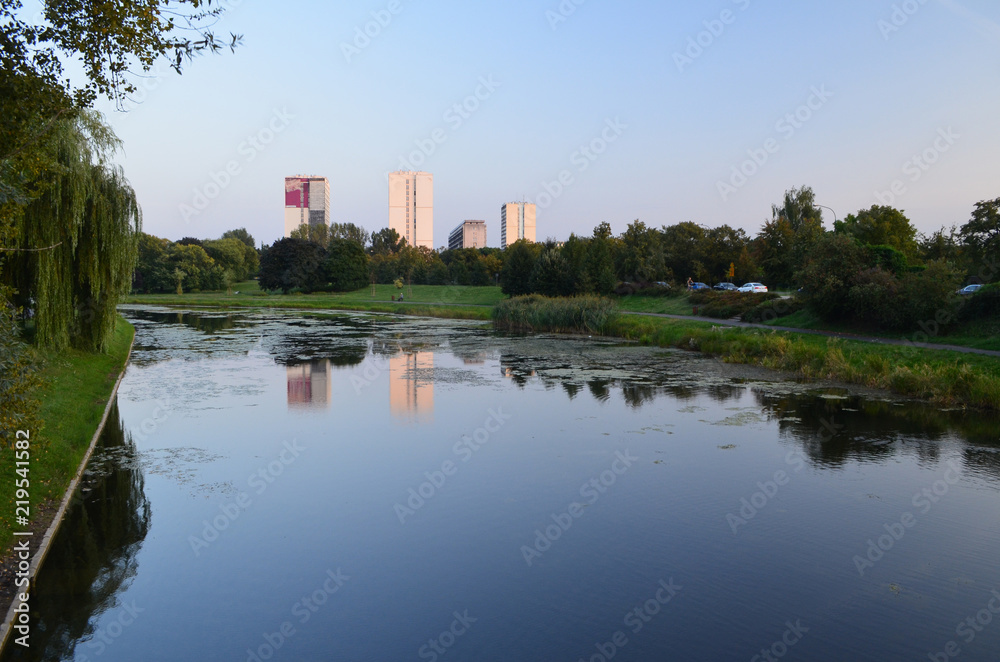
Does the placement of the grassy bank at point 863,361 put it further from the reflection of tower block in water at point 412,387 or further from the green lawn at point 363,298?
the green lawn at point 363,298

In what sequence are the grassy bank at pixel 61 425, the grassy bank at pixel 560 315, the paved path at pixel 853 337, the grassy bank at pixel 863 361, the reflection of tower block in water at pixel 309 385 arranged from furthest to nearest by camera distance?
the grassy bank at pixel 560 315, the paved path at pixel 853 337, the reflection of tower block in water at pixel 309 385, the grassy bank at pixel 863 361, the grassy bank at pixel 61 425

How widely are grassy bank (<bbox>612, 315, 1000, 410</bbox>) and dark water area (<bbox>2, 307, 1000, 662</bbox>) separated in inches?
37.6

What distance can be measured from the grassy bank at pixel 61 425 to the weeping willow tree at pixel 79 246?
0.96 meters

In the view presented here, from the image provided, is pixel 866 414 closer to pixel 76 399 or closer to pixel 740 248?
pixel 76 399

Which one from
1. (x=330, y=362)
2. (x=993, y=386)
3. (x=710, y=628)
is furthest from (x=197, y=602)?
(x=330, y=362)

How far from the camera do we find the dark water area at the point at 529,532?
680 cm

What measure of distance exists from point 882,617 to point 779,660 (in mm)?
1548

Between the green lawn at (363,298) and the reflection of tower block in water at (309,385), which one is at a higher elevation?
the green lawn at (363,298)

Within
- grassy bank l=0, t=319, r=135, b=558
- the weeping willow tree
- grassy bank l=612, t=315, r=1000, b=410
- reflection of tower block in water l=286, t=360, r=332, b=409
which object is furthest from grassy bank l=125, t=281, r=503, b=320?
grassy bank l=0, t=319, r=135, b=558

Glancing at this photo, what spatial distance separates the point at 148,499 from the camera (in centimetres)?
1048

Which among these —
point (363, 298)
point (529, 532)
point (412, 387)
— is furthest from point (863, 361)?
point (363, 298)

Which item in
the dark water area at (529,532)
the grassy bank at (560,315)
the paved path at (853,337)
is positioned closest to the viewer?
the dark water area at (529,532)

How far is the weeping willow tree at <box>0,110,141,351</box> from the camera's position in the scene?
18047 mm

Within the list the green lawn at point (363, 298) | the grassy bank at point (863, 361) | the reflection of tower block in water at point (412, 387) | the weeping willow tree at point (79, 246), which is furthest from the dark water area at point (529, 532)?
the green lawn at point (363, 298)
